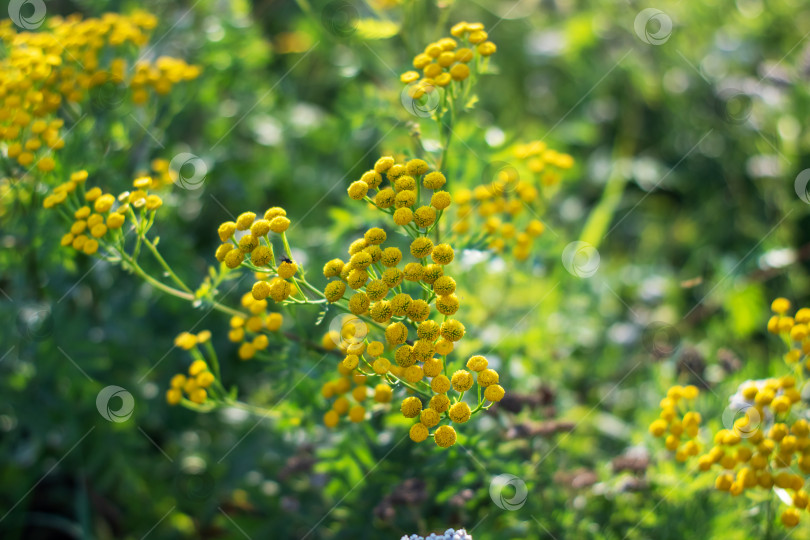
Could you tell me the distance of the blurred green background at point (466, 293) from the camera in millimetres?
2369

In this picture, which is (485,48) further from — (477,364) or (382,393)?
(382,393)

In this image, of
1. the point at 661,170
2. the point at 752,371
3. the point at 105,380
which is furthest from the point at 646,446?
the point at 105,380

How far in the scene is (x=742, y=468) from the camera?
6.89ft

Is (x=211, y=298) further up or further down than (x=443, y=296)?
further down

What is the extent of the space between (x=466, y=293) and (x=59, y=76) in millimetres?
1847

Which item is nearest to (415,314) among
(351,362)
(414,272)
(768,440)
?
(414,272)

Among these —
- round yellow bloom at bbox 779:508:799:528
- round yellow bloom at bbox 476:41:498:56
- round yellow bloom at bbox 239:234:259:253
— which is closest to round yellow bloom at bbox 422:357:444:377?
round yellow bloom at bbox 239:234:259:253

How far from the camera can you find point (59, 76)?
8.50ft

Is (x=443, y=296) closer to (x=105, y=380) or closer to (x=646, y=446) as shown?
(x=646, y=446)

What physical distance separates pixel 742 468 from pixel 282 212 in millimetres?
1641

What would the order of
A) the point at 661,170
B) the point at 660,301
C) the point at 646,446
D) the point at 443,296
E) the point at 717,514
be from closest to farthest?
the point at 443,296, the point at 717,514, the point at 646,446, the point at 660,301, the point at 661,170

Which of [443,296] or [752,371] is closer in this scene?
[443,296]

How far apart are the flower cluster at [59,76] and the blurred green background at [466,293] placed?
0.60ft

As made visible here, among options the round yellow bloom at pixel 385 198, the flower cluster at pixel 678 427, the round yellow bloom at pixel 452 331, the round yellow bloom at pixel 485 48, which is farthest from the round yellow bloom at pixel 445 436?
the round yellow bloom at pixel 485 48
